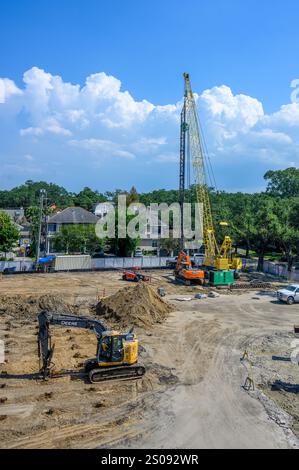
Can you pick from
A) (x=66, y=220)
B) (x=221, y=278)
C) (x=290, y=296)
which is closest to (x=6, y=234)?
(x=66, y=220)

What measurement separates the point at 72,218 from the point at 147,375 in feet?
177

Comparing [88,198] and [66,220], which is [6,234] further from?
[88,198]

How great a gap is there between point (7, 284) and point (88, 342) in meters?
20.3

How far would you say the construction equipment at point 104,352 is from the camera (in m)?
15.6

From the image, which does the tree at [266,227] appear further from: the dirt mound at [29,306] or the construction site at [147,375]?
the dirt mound at [29,306]

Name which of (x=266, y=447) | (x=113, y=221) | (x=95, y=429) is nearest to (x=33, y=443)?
(x=95, y=429)

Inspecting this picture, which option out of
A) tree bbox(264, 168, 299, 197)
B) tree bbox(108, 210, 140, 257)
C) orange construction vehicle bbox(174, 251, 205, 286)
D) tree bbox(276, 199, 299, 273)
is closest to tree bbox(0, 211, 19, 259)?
tree bbox(108, 210, 140, 257)

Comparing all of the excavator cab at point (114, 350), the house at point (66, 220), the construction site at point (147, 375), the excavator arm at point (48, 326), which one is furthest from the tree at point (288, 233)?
the excavator arm at point (48, 326)

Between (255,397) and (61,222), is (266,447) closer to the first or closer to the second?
(255,397)

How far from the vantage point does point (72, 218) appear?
68375 mm

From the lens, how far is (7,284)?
3859 centimetres

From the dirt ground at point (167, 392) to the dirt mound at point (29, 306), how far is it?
229 mm

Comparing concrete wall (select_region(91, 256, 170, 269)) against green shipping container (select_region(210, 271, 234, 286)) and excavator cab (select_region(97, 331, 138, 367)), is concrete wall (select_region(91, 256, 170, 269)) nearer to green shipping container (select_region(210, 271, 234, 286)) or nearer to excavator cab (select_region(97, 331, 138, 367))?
green shipping container (select_region(210, 271, 234, 286))

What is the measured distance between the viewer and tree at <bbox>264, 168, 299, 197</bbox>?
107562mm
